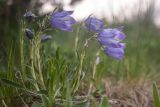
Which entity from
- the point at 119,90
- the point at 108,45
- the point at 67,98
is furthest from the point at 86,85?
the point at 67,98

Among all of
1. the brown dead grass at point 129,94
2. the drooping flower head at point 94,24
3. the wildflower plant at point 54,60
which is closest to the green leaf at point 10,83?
the wildflower plant at point 54,60

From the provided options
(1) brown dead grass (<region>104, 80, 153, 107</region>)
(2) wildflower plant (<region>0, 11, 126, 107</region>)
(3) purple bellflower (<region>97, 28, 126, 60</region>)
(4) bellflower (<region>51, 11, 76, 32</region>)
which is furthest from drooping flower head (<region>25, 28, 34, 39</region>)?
(1) brown dead grass (<region>104, 80, 153, 107</region>)

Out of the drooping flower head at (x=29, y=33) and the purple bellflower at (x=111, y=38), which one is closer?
the drooping flower head at (x=29, y=33)

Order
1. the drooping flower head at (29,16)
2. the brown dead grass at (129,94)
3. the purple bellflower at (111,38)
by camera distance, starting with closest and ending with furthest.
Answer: the drooping flower head at (29,16) → the purple bellflower at (111,38) → the brown dead grass at (129,94)

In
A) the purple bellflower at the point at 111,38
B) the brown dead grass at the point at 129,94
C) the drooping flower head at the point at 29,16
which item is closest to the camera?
the drooping flower head at the point at 29,16

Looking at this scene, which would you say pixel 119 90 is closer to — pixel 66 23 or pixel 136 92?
pixel 136 92

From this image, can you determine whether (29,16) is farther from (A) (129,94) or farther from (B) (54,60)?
(A) (129,94)

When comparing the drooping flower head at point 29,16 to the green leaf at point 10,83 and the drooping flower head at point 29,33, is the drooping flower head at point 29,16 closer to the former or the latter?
the drooping flower head at point 29,33
